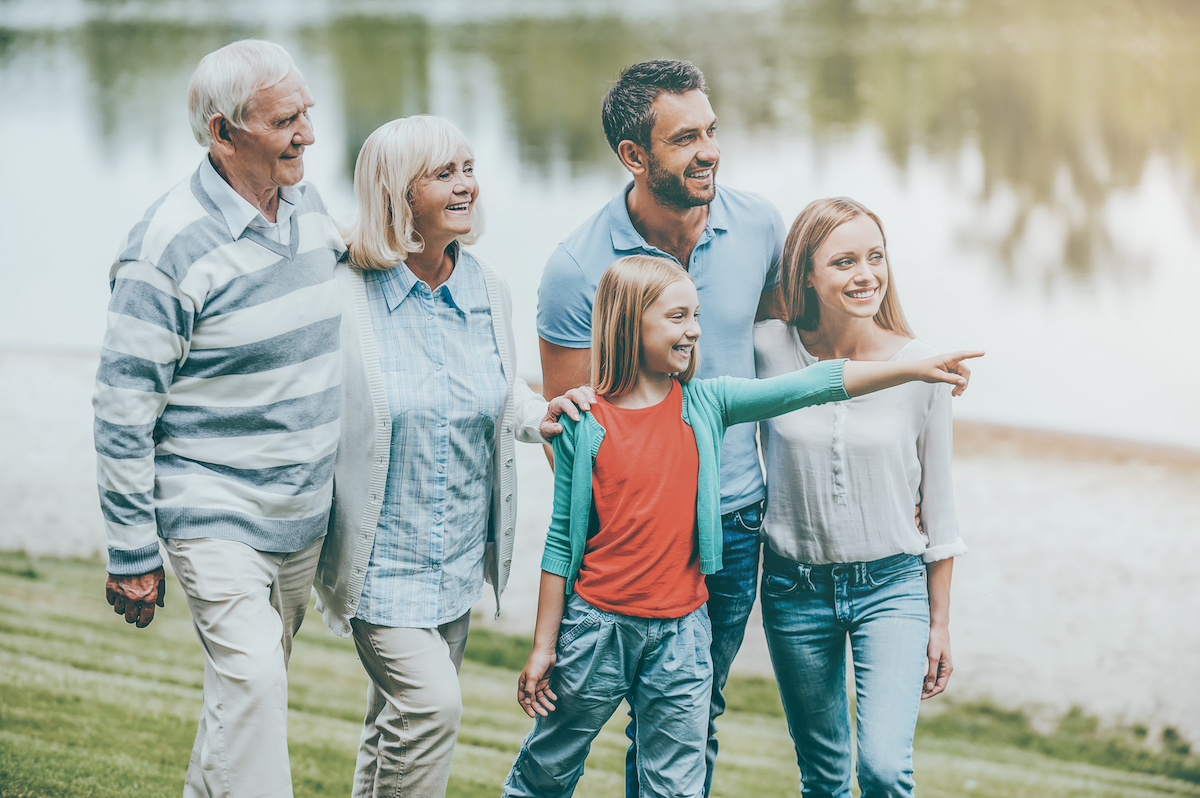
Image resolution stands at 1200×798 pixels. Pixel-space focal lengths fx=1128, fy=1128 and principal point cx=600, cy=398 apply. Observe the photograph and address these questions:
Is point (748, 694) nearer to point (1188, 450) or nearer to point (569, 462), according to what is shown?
point (569, 462)

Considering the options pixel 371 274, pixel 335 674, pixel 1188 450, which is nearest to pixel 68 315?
pixel 335 674

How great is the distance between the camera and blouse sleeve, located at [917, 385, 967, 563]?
2.30 m

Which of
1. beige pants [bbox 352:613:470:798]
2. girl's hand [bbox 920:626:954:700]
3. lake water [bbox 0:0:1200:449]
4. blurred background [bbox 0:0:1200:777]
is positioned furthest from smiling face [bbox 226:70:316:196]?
lake water [bbox 0:0:1200:449]

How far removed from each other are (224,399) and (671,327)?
0.85m

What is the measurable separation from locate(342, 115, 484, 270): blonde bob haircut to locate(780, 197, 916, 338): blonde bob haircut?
2.36 feet

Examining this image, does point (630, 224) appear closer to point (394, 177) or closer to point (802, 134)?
point (394, 177)

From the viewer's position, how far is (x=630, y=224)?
2.54 metres

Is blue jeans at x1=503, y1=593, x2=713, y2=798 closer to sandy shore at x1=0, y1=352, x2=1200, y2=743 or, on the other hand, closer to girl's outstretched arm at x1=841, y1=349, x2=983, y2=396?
girl's outstretched arm at x1=841, y1=349, x2=983, y2=396

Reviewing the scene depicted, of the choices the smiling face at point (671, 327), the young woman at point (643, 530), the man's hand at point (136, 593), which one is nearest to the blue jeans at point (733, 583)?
the young woman at point (643, 530)

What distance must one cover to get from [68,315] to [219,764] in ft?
50.6

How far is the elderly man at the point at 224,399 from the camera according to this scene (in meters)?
2.00

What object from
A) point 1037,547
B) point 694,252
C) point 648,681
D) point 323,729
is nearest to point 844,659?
point 648,681

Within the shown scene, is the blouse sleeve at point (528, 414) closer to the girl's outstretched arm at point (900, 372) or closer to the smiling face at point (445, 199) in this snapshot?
the smiling face at point (445, 199)

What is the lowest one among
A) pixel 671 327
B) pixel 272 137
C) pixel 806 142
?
pixel 671 327
